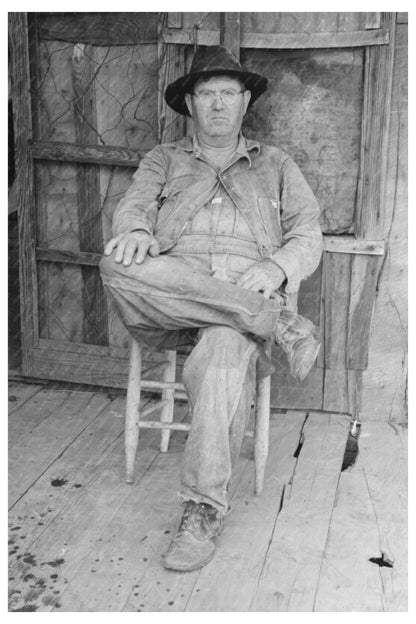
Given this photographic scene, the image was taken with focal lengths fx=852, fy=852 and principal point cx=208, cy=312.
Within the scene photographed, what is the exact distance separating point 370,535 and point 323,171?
169 cm

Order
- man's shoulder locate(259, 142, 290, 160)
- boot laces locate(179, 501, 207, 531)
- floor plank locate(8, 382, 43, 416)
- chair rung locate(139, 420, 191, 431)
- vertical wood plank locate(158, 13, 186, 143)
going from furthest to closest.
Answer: floor plank locate(8, 382, 43, 416) < vertical wood plank locate(158, 13, 186, 143) < man's shoulder locate(259, 142, 290, 160) < chair rung locate(139, 420, 191, 431) < boot laces locate(179, 501, 207, 531)

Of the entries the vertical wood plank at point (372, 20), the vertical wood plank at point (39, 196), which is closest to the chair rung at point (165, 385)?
the vertical wood plank at point (39, 196)

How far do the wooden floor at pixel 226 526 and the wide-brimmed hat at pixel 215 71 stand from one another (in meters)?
1.57

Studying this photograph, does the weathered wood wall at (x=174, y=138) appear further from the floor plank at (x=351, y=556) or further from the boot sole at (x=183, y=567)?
the boot sole at (x=183, y=567)

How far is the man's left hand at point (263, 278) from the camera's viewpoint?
313 centimetres

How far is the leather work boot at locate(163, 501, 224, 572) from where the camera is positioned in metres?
2.82

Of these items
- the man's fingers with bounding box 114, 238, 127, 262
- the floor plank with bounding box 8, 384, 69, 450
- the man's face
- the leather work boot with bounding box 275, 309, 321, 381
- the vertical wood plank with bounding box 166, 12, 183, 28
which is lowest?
the floor plank with bounding box 8, 384, 69, 450

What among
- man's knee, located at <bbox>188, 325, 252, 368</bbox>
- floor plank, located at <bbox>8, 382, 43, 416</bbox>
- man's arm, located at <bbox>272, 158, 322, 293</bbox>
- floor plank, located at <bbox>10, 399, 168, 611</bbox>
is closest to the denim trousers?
man's knee, located at <bbox>188, 325, 252, 368</bbox>

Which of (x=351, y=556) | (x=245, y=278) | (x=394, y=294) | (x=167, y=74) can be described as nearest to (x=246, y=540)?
(x=351, y=556)

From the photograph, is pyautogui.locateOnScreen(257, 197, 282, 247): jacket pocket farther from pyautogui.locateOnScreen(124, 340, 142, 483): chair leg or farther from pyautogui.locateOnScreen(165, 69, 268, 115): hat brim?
pyautogui.locateOnScreen(124, 340, 142, 483): chair leg

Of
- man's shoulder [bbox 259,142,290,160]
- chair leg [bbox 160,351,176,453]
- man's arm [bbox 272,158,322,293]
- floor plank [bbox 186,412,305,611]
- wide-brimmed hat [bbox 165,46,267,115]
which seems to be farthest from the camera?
chair leg [bbox 160,351,176,453]

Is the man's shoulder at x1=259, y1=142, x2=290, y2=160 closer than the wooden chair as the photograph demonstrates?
No

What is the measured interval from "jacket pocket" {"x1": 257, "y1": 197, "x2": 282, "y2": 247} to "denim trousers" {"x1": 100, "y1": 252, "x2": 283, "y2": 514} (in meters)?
0.35
